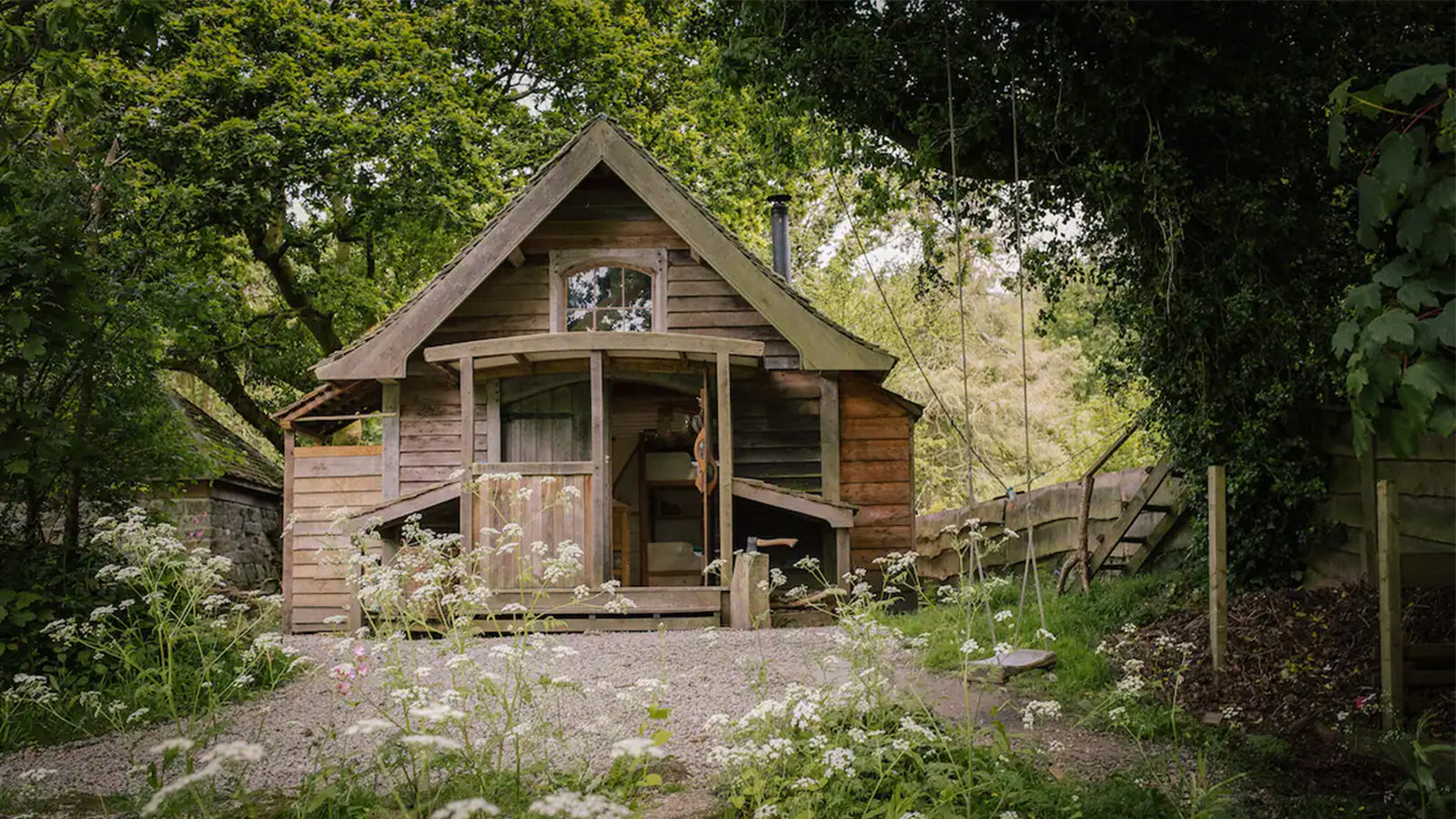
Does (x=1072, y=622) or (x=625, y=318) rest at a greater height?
(x=625, y=318)

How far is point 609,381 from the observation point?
35.1 ft

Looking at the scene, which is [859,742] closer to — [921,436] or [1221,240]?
[1221,240]

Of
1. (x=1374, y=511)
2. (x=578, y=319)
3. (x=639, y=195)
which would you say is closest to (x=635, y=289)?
(x=578, y=319)

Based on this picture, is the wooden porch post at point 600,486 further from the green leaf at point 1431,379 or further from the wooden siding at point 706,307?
the green leaf at point 1431,379

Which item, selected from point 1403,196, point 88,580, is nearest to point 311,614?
point 88,580

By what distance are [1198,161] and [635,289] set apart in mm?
6034

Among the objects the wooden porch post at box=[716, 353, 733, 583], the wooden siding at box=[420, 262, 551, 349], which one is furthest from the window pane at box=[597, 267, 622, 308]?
the wooden porch post at box=[716, 353, 733, 583]

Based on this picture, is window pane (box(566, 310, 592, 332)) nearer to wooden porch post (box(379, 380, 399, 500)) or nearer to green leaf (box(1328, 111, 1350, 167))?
wooden porch post (box(379, 380, 399, 500))

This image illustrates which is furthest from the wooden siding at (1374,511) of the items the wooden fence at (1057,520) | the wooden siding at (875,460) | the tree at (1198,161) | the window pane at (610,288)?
the window pane at (610,288)

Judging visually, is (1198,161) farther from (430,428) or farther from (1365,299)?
(430,428)

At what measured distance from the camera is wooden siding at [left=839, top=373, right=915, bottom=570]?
38.1 feet

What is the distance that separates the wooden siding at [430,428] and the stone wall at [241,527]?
15.0ft

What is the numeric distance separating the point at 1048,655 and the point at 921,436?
16.8 metres

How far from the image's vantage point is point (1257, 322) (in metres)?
7.22
